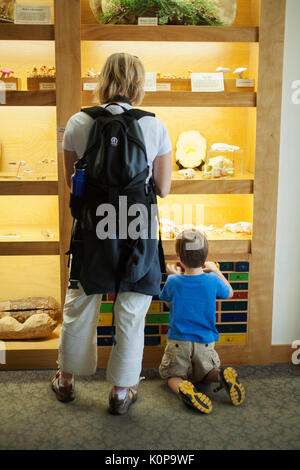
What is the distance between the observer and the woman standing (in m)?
2.28

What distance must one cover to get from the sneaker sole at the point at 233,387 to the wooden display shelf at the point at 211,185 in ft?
3.22

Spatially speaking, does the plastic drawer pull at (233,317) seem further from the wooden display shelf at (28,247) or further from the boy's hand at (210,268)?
the wooden display shelf at (28,247)

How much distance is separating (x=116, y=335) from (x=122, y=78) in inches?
45.3

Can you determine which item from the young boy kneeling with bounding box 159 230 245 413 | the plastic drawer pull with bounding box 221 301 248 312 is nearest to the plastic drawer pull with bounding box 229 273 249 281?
the plastic drawer pull with bounding box 221 301 248 312

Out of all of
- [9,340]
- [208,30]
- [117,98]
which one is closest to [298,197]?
[208,30]

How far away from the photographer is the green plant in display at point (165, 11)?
279cm

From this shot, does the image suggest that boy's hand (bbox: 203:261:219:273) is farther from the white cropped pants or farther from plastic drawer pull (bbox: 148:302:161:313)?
the white cropped pants

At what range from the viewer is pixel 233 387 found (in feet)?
8.24

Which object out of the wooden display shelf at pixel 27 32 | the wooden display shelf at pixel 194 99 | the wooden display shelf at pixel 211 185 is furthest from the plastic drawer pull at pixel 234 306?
the wooden display shelf at pixel 27 32

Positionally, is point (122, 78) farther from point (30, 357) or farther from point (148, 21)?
point (30, 357)

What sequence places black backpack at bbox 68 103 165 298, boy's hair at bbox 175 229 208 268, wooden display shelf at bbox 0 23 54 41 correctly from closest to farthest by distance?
black backpack at bbox 68 103 165 298, boy's hair at bbox 175 229 208 268, wooden display shelf at bbox 0 23 54 41

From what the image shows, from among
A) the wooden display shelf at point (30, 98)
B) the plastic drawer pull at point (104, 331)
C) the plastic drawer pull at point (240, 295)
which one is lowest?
the plastic drawer pull at point (104, 331)

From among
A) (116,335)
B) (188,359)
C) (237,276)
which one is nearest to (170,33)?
(237,276)

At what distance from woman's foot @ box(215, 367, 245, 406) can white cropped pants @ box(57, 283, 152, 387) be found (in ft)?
1.37
